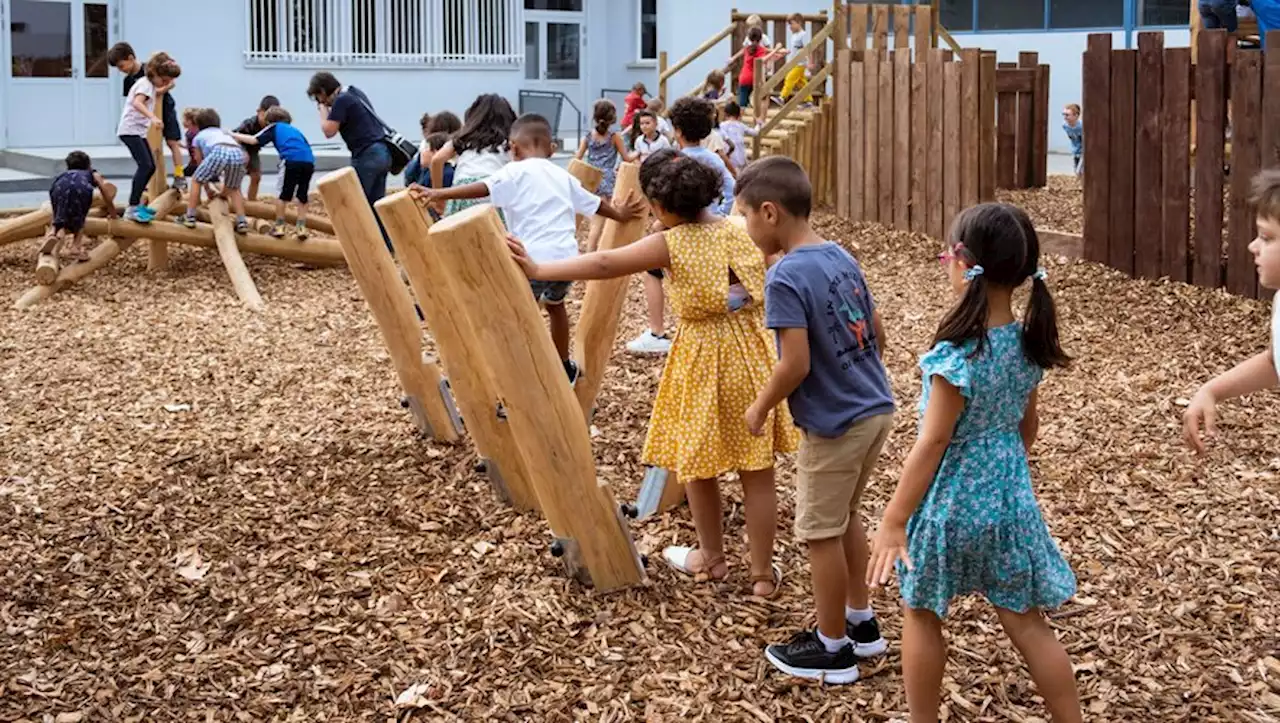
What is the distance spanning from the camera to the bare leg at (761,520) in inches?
169

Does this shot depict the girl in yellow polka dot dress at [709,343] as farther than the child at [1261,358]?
Yes

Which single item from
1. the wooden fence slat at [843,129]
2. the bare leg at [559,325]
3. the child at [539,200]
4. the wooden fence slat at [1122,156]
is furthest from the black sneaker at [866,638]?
the wooden fence slat at [843,129]

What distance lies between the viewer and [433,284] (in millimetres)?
5289

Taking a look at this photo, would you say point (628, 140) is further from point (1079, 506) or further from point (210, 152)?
point (1079, 506)

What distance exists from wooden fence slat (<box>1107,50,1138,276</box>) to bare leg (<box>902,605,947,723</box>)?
6209mm

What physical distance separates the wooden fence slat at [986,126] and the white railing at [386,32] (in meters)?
14.2

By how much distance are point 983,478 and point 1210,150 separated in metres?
5.79

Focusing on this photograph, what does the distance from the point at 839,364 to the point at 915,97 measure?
334 inches

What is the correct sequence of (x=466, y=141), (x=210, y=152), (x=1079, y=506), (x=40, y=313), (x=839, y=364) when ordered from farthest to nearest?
1. (x=210, y=152)
2. (x=40, y=313)
3. (x=466, y=141)
4. (x=1079, y=506)
5. (x=839, y=364)

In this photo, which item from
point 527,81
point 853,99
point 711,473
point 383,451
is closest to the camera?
point 711,473

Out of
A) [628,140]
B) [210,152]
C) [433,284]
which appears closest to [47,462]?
[433,284]

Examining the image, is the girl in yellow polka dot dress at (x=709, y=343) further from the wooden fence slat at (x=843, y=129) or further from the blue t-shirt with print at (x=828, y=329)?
the wooden fence slat at (x=843, y=129)

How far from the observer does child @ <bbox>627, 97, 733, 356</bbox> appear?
300 inches

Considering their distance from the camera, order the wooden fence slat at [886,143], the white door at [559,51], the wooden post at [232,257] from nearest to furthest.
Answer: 1. the wooden post at [232,257]
2. the wooden fence slat at [886,143]
3. the white door at [559,51]
